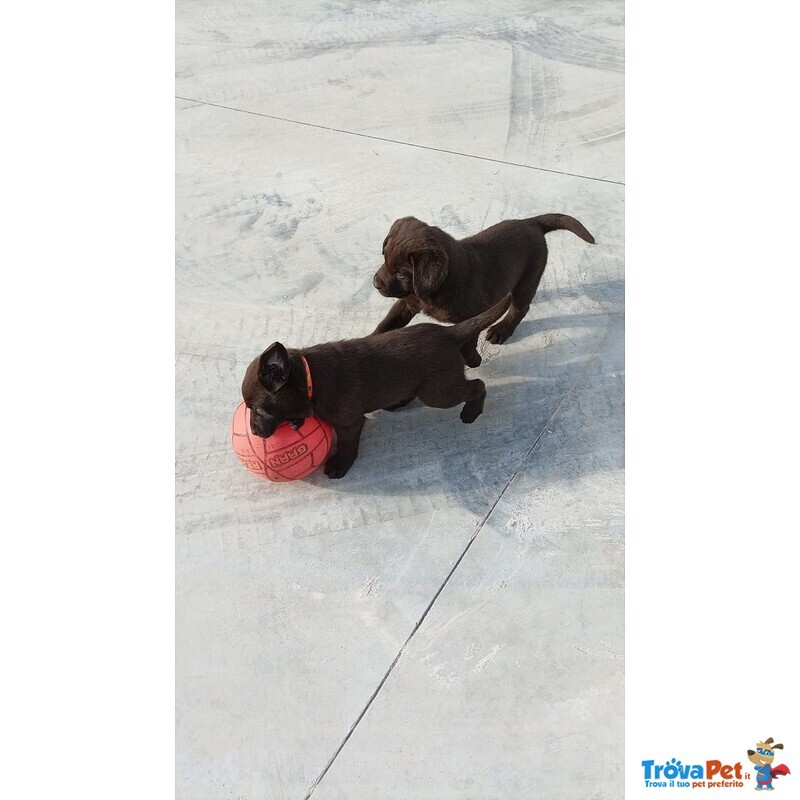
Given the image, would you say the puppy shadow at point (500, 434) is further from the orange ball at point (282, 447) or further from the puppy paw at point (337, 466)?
the orange ball at point (282, 447)

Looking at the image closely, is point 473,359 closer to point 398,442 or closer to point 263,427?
point 398,442

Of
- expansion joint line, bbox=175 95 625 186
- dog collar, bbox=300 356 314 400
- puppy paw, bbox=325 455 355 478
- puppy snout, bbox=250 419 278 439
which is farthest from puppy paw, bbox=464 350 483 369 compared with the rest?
expansion joint line, bbox=175 95 625 186

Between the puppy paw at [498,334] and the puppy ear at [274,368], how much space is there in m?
1.67

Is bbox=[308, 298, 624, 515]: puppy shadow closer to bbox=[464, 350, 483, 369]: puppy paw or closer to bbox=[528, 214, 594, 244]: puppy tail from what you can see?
bbox=[464, 350, 483, 369]: puppy paw

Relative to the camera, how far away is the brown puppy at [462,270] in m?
4.03

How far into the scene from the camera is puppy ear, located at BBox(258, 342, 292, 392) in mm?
3605

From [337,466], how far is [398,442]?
1.37ft

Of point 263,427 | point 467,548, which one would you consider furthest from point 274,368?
point 467,548

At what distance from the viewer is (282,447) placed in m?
4.05

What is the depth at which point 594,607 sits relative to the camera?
408 cm
